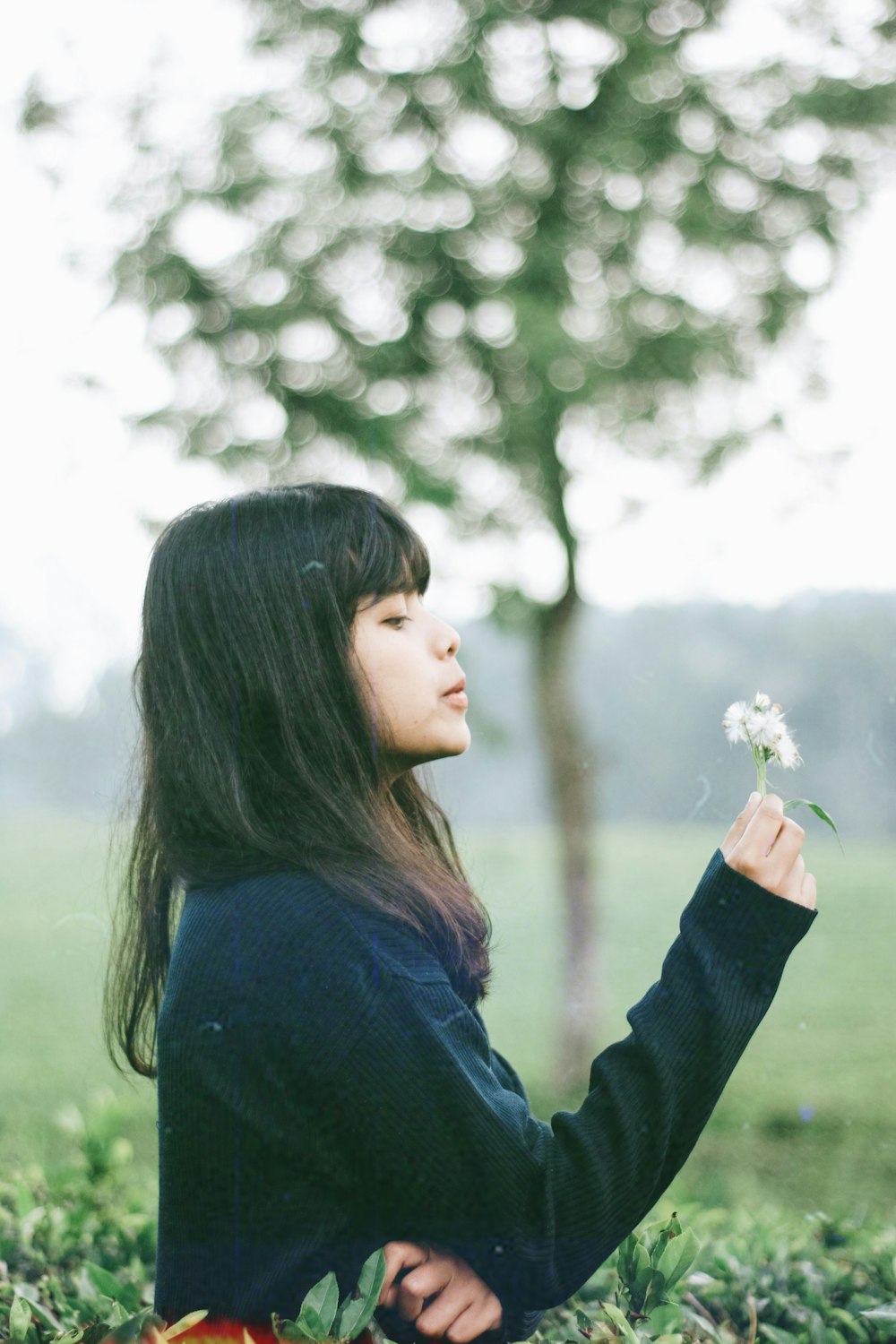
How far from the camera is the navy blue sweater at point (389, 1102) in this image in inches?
41.7

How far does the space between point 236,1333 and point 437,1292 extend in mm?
192

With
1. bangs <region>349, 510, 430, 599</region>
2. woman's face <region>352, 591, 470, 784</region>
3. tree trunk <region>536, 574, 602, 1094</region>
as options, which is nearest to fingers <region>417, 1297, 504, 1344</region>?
woman's face <region>352, 591, 470, 784</region>

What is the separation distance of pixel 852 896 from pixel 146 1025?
4.36ft

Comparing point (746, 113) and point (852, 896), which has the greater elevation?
point (746, 113)

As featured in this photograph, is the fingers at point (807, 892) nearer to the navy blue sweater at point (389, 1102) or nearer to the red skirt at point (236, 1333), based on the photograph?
the navy blue sweater at point (389, 1102)

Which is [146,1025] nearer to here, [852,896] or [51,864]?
[51,864]

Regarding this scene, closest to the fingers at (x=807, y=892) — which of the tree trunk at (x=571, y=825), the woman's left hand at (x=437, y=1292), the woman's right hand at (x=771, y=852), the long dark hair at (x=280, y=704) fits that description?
the woman's right hand at (x=771, y=852)

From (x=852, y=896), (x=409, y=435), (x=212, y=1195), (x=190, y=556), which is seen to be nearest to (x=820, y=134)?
(x=409, y=435)

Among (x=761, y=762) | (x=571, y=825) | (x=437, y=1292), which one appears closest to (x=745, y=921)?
(x=761, y=762)

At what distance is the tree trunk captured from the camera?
2438 millimetres

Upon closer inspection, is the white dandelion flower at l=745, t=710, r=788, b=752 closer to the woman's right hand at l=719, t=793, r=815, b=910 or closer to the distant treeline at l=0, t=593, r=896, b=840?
the woman's right hand at l=719, t=793, r=815, b=910

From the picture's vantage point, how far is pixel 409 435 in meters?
2.64

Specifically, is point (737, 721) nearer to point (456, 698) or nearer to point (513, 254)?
point (456, 698)

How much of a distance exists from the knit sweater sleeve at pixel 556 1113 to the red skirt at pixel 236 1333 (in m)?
0.10
